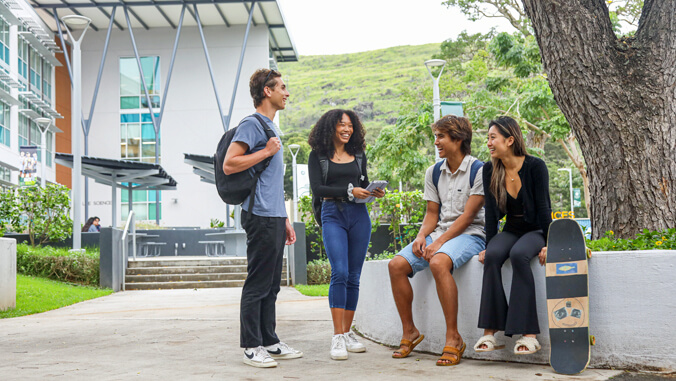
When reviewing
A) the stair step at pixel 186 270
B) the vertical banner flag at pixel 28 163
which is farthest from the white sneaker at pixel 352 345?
the vertical banner flag at pixel 28 163

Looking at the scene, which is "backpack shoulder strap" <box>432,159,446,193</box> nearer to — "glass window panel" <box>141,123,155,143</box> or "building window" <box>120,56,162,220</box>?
"building window" <box>120,56,162,220</box>

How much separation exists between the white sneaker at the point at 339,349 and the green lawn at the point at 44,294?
5457 millimetres

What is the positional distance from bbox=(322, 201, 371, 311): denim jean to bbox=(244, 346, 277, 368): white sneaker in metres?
0.65

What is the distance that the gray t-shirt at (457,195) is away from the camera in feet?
15.8

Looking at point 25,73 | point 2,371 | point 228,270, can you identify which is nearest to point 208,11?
point 25,73

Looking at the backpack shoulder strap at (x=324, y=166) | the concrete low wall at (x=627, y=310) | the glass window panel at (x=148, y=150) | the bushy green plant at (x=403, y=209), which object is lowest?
the concrete low wall at (x=627, y=310)

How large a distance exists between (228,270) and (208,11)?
2101 cm

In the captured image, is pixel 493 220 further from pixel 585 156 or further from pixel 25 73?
pixel 25 73

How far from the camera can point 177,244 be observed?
2542cm

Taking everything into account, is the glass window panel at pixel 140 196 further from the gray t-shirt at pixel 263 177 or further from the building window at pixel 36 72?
the gray t-shirt at pixel 263 177

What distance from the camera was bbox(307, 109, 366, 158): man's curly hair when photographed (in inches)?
201

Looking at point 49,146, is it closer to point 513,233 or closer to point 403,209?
point 403,209

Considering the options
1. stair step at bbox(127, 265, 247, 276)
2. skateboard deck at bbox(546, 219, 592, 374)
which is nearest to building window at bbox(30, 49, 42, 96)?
stair step at bbox(127, 265, 247, 276)

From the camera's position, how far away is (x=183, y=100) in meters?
35.8
